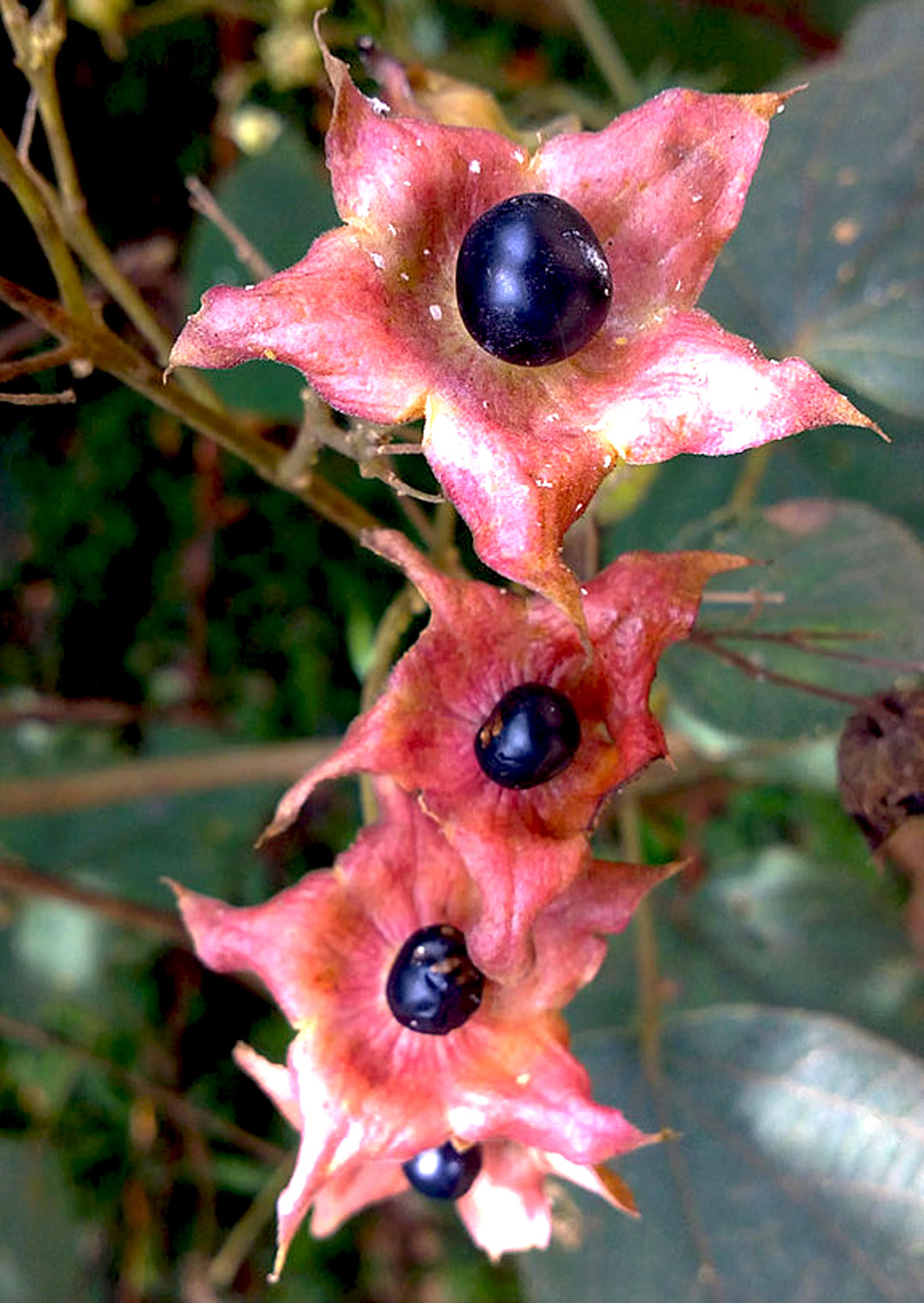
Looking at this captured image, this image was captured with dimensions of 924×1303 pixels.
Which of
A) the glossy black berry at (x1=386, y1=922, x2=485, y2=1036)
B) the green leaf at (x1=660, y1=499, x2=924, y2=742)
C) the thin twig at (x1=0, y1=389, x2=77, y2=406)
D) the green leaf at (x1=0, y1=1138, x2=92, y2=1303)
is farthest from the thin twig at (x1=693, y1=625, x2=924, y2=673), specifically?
the green leaf at (x1=0, y1=1138, x2=92, y2=1303)

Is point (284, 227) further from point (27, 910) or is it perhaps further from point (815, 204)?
point (27, 910)

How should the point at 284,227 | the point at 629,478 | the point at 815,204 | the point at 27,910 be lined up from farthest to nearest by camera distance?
the point at 27,910 < the point at 284,227 < the point at 815,204 < the point at 629,478

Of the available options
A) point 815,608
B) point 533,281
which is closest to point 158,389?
point 533,281

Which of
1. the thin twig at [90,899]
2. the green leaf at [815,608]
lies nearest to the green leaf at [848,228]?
the green leaf at [815,608]

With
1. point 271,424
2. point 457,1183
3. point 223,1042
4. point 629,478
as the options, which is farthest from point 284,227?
point 223,1042

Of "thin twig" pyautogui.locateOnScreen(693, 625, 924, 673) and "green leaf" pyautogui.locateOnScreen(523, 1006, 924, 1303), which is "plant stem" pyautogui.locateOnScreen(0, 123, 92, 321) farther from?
"green leaf" pyautogui.locateOnScreen(523, 1006, 924, 1303)

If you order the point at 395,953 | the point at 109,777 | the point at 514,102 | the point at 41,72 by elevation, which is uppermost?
the point at 514,102

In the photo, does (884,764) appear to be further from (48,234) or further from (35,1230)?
(35,1230)

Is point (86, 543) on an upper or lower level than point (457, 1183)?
upper
